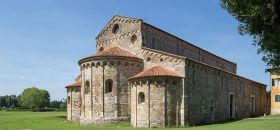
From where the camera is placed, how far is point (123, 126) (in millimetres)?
30031

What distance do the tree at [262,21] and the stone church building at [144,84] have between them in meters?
11.3

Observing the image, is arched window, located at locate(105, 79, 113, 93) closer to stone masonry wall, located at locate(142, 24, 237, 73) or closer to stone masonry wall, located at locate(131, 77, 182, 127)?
stone masonry wall, located at locate(131, 77, 182, 127)

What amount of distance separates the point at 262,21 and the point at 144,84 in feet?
48.3

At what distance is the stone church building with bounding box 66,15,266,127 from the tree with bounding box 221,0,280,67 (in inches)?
446

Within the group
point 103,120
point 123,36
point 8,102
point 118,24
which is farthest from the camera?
point 8,102

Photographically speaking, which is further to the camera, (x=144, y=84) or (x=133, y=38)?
(x=133, y=38)

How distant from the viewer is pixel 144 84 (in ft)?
95.3

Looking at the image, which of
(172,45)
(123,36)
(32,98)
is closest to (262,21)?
(123,36)

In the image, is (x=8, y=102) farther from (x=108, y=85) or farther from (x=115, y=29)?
(x=108, y=85)

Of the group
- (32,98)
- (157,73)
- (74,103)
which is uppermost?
(157,73)

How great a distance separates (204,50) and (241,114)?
10585mm

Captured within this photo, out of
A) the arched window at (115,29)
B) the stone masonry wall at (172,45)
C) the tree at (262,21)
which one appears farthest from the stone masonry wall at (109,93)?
the tree at (262,21)

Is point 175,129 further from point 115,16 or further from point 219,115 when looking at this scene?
point 115,16

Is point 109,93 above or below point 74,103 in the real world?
above
